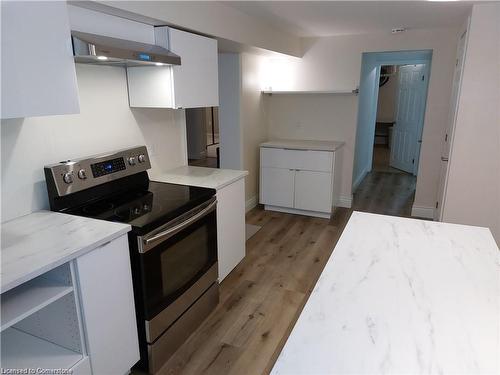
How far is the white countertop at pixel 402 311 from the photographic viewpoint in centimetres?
84

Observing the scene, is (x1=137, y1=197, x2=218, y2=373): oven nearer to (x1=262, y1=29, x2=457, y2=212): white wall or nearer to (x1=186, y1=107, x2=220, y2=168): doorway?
(x1=262, y1=29, x2=457, y2=212): white wall

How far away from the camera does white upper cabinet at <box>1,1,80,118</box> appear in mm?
1379

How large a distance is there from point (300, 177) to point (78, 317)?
10.5 ft

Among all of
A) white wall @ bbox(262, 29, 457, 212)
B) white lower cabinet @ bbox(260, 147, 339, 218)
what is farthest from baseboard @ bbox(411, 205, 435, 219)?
white lower cabinet @ bbox(260, 147, 339, 218)

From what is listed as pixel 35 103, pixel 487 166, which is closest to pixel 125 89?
pixel 35 103

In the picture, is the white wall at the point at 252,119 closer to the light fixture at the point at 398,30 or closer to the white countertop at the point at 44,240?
the light fixture at the point at 398,30

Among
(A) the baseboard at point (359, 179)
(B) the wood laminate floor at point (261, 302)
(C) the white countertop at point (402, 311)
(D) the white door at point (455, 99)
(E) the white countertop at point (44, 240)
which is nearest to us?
(C) the white countertop at point (402, 311)

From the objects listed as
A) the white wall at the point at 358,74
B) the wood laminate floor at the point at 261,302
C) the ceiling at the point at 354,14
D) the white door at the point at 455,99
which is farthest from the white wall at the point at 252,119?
the white door at the point at 455,99

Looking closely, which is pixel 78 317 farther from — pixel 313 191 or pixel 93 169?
pixel 313 191

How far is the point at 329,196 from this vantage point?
424 centimetres

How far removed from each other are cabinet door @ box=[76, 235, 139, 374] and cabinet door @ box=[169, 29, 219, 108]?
1.13 metres

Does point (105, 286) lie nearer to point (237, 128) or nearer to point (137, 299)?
point (137, 299)

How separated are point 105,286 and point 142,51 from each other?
1.26 meters

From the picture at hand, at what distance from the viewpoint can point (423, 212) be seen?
443 cm
